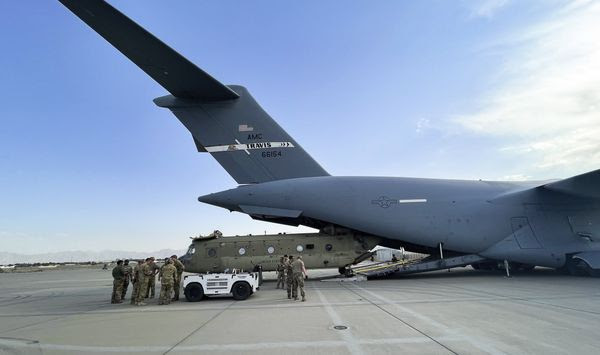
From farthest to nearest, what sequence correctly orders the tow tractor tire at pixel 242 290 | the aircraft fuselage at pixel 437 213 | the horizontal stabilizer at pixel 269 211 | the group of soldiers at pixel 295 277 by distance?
the horizontal stabilizer at pixel 269 211 < the aircraft fuselage at pixel 437 213 < the tow tractor tire at pixel 242 290 < the group of soldiers at pixel 295 277

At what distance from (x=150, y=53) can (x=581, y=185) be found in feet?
54.1

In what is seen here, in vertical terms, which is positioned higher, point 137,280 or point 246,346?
point 137,280

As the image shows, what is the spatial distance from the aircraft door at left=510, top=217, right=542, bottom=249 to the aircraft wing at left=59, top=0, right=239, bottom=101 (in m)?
13.2

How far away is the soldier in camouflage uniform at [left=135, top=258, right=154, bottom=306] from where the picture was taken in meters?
11.0

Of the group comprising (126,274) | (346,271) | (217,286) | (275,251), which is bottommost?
(346,271)

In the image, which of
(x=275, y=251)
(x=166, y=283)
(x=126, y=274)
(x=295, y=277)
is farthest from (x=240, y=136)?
(x=295, y=277)

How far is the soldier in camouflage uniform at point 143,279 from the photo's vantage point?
11.0 m

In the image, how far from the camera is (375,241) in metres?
16.6

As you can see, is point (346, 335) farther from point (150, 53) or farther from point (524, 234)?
point (524, 234)

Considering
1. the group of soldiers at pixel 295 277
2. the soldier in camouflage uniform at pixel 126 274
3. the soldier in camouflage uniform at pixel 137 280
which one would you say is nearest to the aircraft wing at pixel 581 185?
the group of soldiers at pixel 295 277

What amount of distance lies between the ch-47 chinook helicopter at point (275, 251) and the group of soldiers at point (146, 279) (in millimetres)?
4245

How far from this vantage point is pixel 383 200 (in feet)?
51.2

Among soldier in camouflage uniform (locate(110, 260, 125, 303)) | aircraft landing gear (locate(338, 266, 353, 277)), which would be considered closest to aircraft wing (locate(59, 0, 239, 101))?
soldier in camouflage uniform (locate(110, 260, 125, 303))

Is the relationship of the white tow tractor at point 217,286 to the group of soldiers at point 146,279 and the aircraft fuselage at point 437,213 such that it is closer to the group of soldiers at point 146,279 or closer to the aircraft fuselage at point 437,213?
the group of soldiers at point 146,279
